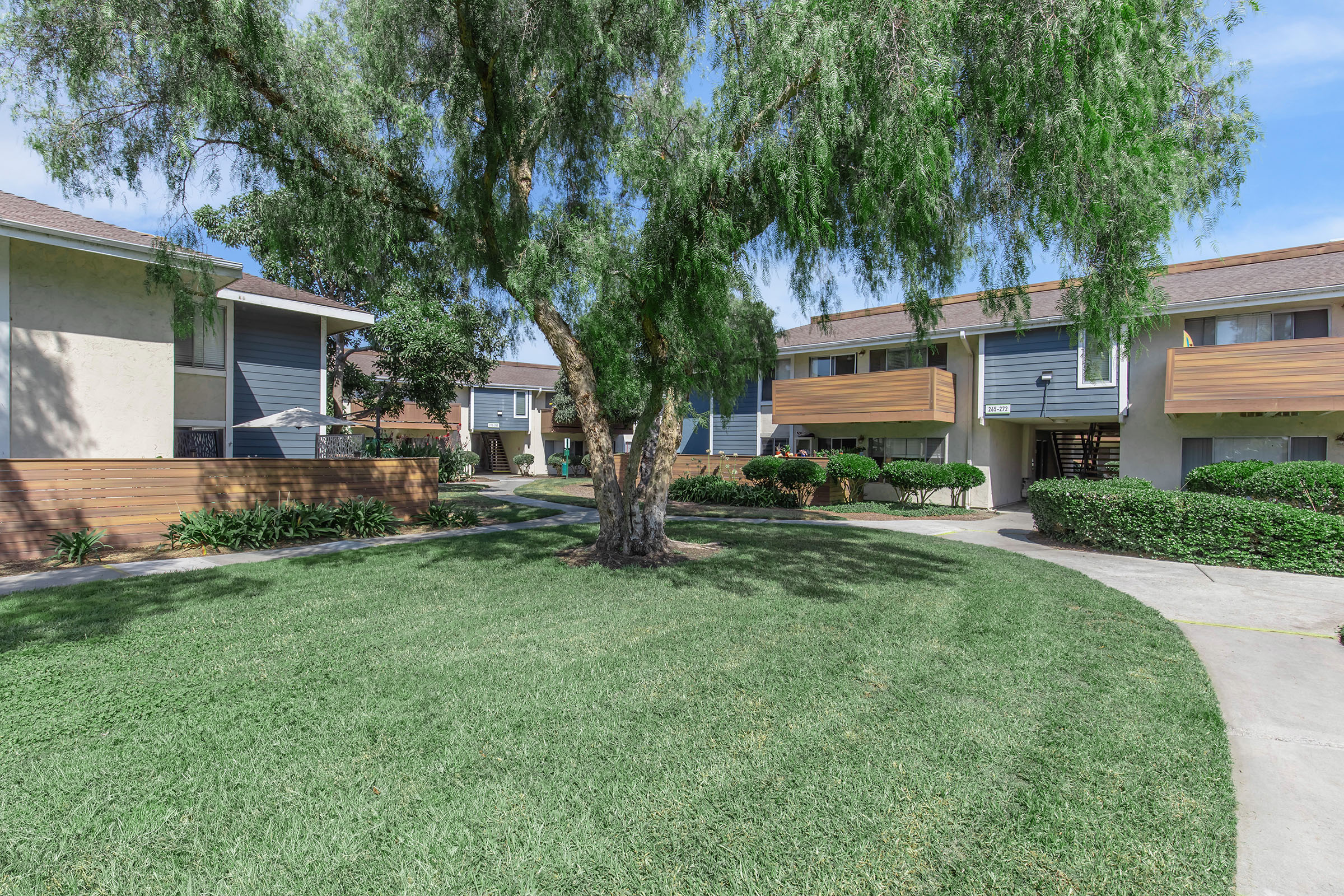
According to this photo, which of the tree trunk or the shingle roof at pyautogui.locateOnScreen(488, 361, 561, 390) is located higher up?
the shingle roof at pyautogui.locateOnScreen(488, 361, 561, 390)

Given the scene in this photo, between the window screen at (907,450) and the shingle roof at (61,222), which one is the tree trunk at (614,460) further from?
the window screen at (907,450)

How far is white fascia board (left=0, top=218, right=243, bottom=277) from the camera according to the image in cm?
952

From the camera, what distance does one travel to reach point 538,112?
8016 millimetres

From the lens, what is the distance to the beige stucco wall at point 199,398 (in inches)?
503

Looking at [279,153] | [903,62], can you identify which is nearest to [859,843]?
[903,62]

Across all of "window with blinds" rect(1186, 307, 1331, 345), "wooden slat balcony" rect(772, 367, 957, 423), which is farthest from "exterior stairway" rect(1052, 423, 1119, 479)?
"wooden slat balcony" rect(772, 367, 957, 423)

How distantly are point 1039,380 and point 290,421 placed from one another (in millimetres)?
17756

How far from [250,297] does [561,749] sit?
43.3 ft

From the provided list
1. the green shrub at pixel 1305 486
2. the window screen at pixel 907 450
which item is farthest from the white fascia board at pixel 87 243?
the green shrub at pixel 1305 486

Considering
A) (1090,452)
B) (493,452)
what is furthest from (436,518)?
(493,452)

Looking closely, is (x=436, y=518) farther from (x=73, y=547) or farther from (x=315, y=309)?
(x=73, y=547)

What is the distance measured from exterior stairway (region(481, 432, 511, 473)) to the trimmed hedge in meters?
30.5

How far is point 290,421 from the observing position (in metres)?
13.5

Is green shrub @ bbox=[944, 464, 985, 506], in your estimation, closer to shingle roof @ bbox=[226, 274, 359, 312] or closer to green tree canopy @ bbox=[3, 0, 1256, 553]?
green tree canopy @ bbox=[3, 0, 1256, 553]
